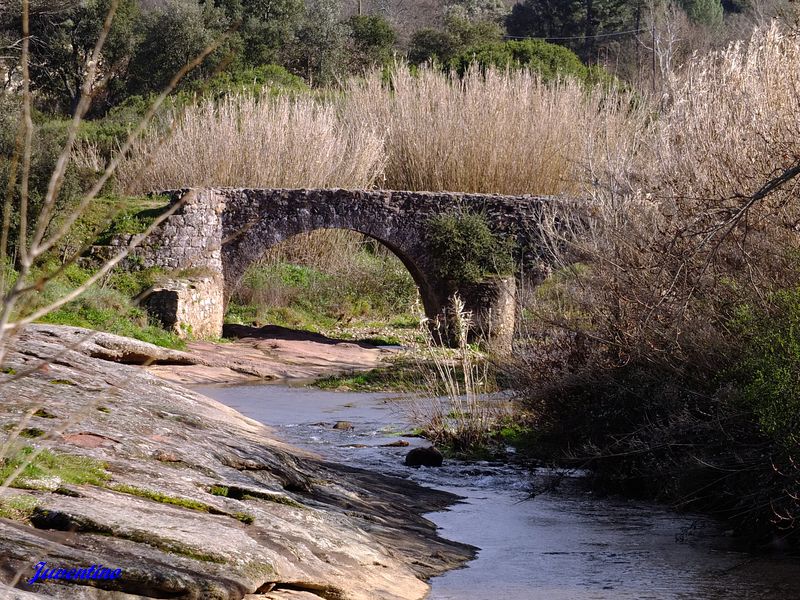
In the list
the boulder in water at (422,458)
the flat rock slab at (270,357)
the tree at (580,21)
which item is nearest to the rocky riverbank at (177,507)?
the boulder in water at (422,458)

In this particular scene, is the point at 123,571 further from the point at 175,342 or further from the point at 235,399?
the point at 175,342

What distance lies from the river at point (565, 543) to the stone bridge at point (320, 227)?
845 cm

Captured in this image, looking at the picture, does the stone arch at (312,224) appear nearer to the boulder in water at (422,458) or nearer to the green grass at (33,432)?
the boulder in water at (422,458)

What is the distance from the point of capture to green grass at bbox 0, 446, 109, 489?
500 centimetres

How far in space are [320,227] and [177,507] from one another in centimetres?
1564

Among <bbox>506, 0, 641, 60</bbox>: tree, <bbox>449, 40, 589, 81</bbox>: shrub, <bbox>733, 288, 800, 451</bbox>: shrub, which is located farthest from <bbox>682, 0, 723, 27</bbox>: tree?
<bbox>733, 288, 800, 451</bbox>: shrub

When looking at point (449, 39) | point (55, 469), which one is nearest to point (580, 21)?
point (449, 39)

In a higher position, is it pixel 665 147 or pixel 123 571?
pixel 665 147

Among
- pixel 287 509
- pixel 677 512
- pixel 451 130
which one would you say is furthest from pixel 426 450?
pixel 451 130

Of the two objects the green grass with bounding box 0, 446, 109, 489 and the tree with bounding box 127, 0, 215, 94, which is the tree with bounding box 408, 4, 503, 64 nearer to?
the tree with bounding box 127, 0, 215, 94

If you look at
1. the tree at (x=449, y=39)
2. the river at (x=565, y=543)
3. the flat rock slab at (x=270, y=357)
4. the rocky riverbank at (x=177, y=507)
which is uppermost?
the tree at (x=449, y=39)

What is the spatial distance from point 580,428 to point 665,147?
2926 millimetres

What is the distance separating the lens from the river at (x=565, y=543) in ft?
22.3

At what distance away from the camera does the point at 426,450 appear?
1086cm
